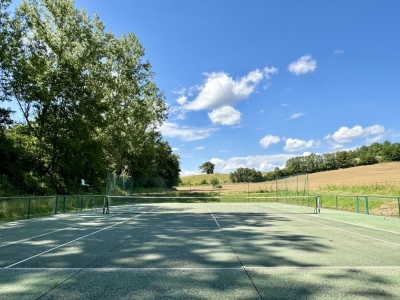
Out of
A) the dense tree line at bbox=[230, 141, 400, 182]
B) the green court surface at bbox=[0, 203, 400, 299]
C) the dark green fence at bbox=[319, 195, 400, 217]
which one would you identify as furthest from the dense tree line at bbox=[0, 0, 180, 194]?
the dense tree line at bbox=[230, 141, 400, 182]

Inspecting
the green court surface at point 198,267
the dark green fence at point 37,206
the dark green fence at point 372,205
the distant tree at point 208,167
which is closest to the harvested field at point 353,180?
the dark green fence at point 372,205

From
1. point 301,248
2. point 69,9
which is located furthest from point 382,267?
point 69,9

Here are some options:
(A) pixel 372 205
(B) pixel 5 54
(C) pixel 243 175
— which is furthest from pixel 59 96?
(C) pixel 243 175

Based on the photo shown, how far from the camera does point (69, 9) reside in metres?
31.4

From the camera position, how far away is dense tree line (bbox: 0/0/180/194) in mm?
26422

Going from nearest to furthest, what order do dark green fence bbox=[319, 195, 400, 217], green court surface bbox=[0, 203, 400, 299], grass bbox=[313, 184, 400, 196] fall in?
green court surface bbox=[0, 203, 400, 299] < dark green fence bbox=[319, 195, 400, 217] < grass bbox=[313, 184, 400, 196]

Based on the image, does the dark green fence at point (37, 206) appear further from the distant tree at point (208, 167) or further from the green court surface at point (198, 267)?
the distant tree at point (208, 167)

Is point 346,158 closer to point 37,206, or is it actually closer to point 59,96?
point 59,96

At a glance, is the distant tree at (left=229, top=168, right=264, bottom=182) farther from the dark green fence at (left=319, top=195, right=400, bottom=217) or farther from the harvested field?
the dark green fence at (left=319, top=195, right=400, bottom=217)

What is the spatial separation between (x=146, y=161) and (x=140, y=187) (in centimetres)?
829

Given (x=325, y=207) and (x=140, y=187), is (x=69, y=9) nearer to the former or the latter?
(x=140, y=187)

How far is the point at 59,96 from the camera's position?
30078mm

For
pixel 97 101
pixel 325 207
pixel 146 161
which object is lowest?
pixel 325 207

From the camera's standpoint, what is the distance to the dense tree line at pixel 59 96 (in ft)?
86.7
